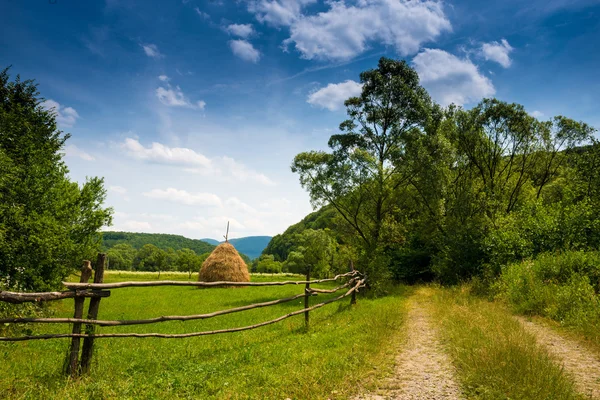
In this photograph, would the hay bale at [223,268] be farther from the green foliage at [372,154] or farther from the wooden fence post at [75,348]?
the wooden fence post at [75,348]

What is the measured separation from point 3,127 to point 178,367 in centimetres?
1731

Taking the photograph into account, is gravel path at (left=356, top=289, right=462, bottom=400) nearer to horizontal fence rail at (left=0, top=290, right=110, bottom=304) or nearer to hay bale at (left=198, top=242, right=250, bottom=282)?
horizontal fence rail at (left=0, top=290, right=110, bottom=304)

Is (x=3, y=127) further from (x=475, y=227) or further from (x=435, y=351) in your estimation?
(x=475, y=227)

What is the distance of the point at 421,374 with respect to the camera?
4824 mm

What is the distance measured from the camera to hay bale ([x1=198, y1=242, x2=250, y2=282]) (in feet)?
95.6

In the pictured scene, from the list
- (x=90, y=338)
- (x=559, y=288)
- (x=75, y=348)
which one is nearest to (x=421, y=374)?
(x=90, y=338)

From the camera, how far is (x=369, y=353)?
5734mm

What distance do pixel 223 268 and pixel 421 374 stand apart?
26.7 metres

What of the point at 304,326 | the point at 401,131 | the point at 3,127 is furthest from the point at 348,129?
the point at 3,127

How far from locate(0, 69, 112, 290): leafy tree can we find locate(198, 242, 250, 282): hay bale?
527 inches

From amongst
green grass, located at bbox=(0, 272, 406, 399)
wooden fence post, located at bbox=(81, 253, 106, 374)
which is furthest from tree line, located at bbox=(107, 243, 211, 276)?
wooden fence post, located at bbox=(81, 253, 106, 374)

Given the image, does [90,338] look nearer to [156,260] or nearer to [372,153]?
[372,153]

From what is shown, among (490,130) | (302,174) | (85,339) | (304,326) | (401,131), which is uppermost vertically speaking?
(490,130)

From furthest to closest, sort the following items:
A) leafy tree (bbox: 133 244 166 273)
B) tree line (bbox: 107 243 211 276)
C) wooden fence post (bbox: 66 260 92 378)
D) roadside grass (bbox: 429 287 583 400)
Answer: leafy tree (bbox: 133 244 166 273) < tree line (bbox: 107 243 211 276) < wooden fence post (bbox: 66 260 92 378) < roadside grass (bbox: 429 287 583 400)
